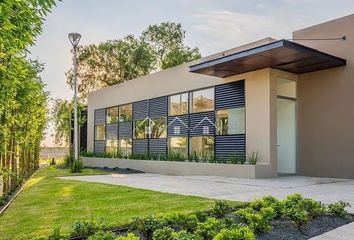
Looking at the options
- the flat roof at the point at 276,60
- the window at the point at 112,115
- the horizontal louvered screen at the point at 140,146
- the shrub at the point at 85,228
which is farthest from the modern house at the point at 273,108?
the shrub at the point at 85,228

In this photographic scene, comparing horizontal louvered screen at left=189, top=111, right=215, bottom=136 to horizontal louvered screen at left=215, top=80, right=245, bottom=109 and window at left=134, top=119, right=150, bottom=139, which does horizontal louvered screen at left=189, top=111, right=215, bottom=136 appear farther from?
window at left=134, top=119, right=150, bottom=139

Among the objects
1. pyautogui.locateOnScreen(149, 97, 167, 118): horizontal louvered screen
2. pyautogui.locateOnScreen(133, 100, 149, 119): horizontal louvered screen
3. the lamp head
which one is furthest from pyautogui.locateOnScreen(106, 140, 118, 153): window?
the lamp head

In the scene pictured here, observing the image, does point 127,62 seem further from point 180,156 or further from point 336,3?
point 336,3

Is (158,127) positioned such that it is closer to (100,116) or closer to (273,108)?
(100,116)

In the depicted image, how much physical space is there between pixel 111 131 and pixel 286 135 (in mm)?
10928

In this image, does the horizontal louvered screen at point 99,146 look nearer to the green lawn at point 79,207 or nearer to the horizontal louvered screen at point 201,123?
the horizontal louvered screen at point 201,123

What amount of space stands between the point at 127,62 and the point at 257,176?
20980 millimetres

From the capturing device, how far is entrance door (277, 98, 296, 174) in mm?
12031

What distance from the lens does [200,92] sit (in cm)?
1428

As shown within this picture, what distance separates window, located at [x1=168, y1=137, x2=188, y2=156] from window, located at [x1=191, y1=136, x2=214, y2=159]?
16.5 inches

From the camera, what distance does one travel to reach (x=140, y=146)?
17.5 meters

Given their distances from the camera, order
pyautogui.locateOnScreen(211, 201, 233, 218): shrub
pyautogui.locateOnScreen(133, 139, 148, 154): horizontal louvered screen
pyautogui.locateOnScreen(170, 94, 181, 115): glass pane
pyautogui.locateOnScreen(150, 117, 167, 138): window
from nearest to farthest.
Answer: pyautogui.locateOnScreen(211, 201, 233, 218): shrub < pyautogui.locateOnScreen(170, 94, 181, 115): glass pane < pyautogui.locateOnScreen(150, 117, 167, 138): window < pyautogui.locateOnScreen(133, 139, 148, 154): horizontal louvered screen

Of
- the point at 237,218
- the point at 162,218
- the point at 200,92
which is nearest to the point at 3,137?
the point at 162,218

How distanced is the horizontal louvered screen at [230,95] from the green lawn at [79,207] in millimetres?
5909
